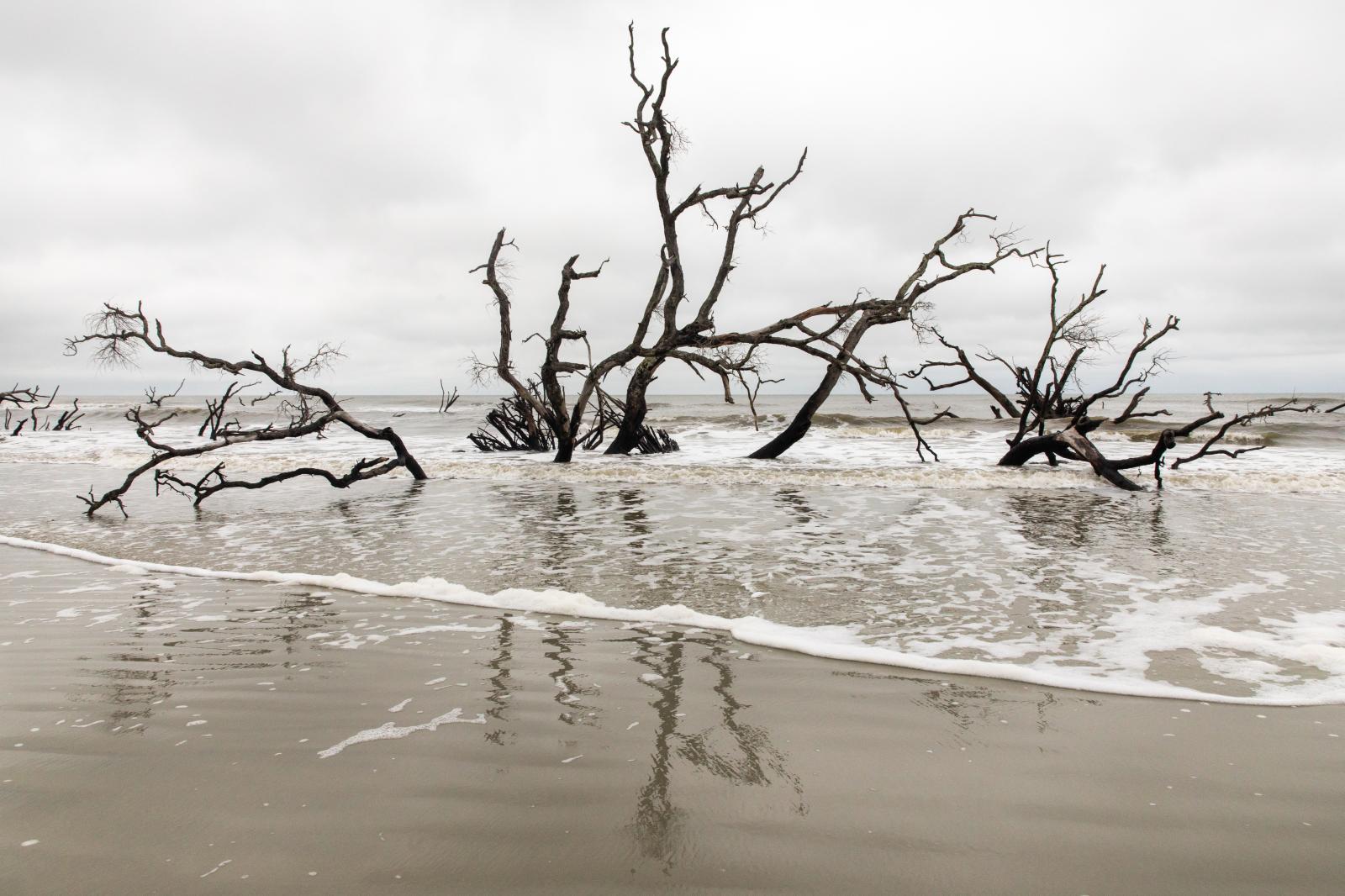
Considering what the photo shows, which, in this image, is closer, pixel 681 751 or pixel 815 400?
pixel 681 751

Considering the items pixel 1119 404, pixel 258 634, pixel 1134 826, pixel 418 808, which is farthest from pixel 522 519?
pixel 1119 404

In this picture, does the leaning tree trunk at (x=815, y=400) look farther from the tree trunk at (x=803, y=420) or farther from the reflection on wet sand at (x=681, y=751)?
the reflection on wet sand at (x=681, y=751)

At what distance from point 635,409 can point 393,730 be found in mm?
13741

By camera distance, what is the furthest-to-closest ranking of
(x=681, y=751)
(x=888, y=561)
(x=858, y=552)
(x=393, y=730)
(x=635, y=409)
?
(x=635, y=409), (x=858, y=552), (x=888, y=561), (x=393, y=730), (x=681, y=751)

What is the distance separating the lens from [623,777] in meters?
2.52

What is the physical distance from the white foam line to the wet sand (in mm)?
129

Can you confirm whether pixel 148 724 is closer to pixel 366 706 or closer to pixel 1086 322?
pixel 366 706

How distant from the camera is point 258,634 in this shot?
4.27 metres

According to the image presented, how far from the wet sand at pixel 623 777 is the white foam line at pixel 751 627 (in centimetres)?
13

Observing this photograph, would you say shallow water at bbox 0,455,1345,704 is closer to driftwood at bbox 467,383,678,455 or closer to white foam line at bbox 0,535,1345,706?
white foam line at bbox 0,535,1345,706

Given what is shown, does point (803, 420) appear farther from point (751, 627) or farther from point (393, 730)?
point (393, 730)

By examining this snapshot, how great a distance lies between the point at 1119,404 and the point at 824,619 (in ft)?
190

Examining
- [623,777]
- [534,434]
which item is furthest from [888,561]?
[534,434]

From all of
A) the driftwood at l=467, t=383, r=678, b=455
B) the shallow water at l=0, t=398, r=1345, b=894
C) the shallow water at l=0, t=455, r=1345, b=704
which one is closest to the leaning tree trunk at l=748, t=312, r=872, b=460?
the driftwood at l=467, t=383, r=678, b=455
